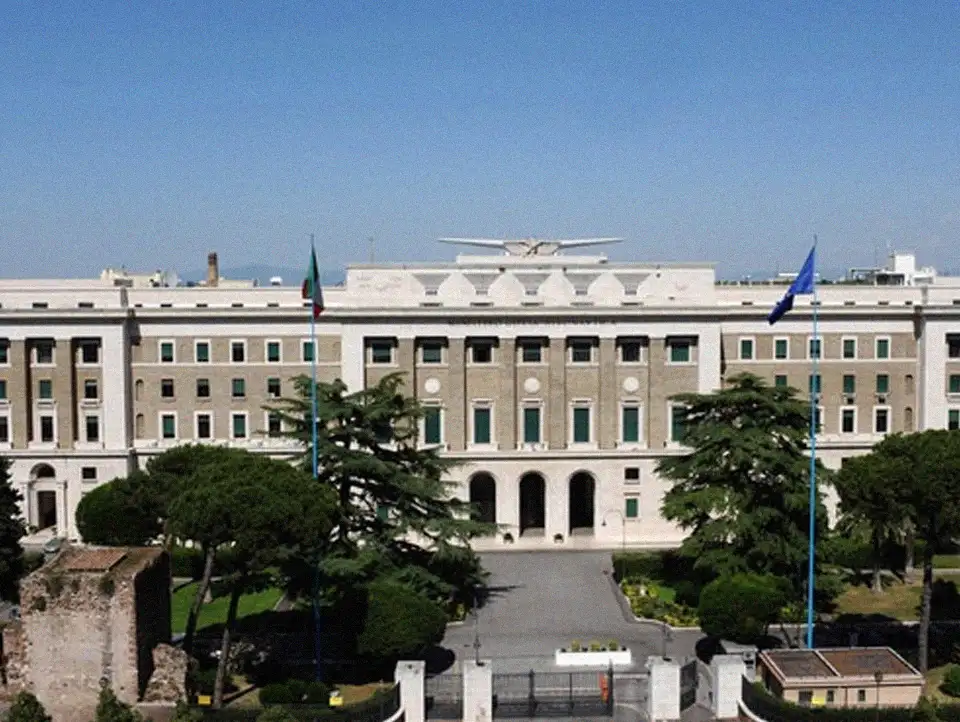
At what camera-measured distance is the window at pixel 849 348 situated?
60.4 metres

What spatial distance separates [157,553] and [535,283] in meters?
29.9

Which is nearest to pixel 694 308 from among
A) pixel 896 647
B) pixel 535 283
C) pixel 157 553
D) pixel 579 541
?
pixel 535 283

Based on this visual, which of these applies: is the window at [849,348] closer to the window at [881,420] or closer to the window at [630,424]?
the window at [881,420]

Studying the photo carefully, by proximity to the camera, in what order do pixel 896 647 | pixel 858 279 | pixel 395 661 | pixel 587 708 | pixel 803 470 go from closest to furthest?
pixel 587 708 → pixel 395 661 → pixel 896 647 → pixel 803 470 → pixel 858 279

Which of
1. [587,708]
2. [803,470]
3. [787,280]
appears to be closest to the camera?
[587,708]

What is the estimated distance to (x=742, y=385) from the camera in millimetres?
46812

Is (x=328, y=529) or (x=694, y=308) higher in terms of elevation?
(x=694, y=308)

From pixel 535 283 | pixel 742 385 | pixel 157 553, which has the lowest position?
pixel 157 553

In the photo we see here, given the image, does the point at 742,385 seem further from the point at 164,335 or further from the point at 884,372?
the point at 164,335

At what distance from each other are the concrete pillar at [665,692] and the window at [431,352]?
28.1m

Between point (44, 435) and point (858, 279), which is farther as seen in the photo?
point (858, 279)

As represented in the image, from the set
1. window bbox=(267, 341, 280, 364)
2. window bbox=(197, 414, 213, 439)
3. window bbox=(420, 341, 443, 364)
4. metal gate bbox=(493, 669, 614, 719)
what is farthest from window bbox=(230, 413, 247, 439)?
metal gate bbox=(493, 669, 614, 719)

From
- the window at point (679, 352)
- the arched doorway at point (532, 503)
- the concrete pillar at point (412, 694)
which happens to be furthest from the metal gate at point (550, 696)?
the window at point (679, 352)

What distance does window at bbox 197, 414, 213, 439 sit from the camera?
6000 cm
